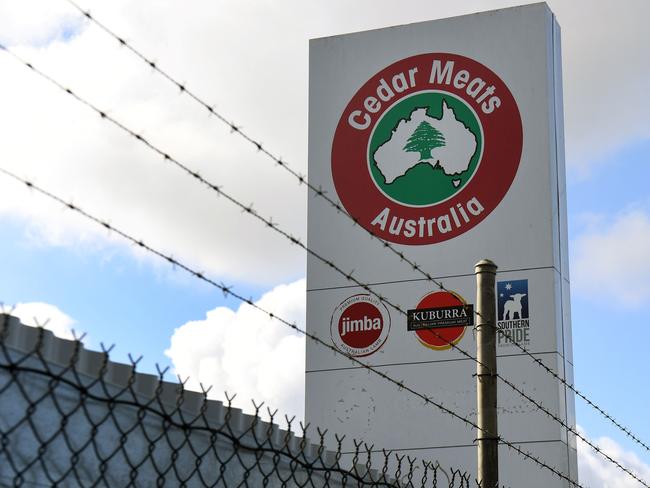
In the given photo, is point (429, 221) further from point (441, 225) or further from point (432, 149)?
point (432, 149)

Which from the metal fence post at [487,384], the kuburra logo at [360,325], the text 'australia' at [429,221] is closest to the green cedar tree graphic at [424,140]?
the text 'australia' at [429,221]

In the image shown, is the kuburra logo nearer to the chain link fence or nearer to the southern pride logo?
the southern pride logo

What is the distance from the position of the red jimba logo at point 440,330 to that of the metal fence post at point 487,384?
1097cm

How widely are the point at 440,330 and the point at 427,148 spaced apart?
3.16 meters

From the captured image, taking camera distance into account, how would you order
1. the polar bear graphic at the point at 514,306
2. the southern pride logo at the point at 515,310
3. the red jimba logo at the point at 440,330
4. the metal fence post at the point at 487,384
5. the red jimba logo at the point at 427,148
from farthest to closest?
the red jimba logo at the point at 427,148
the red jimba logo at the point at 440,330
the polar bear graphic at the point at 514,306
the southern pride logo at the point at 515,310
the metal fence post at the point at 487,384

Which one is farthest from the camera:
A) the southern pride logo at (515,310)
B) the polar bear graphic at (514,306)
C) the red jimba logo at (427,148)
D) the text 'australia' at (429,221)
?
the red jimba logo at (427,148)

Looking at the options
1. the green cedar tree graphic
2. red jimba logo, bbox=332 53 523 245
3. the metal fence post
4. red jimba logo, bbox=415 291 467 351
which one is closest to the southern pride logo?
red jimba logo, bbox=415 291 467 351

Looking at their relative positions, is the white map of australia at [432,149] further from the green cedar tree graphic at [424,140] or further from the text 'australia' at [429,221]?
the text 'australia' at [429,221]

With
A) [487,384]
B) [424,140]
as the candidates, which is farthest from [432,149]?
[487,384]

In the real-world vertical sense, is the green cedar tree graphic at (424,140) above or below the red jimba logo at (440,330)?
above

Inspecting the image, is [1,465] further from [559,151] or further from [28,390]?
[559,151]

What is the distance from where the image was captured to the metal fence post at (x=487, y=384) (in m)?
8.77

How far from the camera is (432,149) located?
21.0 m

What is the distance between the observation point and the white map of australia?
68.2 feet
